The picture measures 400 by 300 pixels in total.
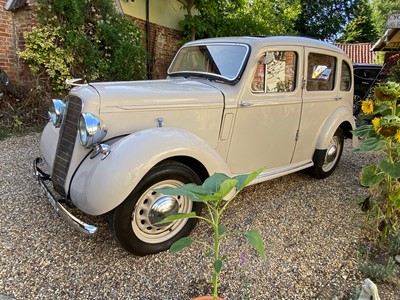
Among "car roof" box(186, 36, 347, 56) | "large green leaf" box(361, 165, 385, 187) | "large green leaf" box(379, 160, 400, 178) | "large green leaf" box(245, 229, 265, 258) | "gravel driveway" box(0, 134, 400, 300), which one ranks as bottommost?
"gravel driveway" box(0, 134, 400, 300)

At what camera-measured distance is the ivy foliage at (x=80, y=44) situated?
6258 mm

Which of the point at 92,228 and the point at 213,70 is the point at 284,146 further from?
the point at 92,228

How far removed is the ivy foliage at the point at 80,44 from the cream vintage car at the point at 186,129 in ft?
11.6

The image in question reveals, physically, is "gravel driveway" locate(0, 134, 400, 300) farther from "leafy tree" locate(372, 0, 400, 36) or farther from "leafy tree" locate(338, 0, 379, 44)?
"leafy tree" locate(372, 0, 400, 36)

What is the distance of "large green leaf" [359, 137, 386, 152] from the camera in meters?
2.41

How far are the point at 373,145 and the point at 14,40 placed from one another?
7228 mm

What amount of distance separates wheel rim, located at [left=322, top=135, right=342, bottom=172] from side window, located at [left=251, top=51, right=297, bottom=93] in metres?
1.29

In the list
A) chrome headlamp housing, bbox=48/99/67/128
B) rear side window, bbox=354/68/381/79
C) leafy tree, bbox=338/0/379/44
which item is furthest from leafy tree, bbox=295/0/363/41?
chrome headlamp housing, bbox=48/99/67/128

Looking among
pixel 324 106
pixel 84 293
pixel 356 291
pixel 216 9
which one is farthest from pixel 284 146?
pixel 216 9

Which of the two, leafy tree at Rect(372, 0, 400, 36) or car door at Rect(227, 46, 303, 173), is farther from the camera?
leafy tree at Rect(372, 0, 400, 36)

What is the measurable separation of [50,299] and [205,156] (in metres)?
1.52

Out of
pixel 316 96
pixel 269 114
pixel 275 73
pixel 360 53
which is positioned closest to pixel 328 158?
pixel 316 96

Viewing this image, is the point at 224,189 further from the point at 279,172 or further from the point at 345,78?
the point at 345,78

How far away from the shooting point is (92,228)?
2.22 meters
